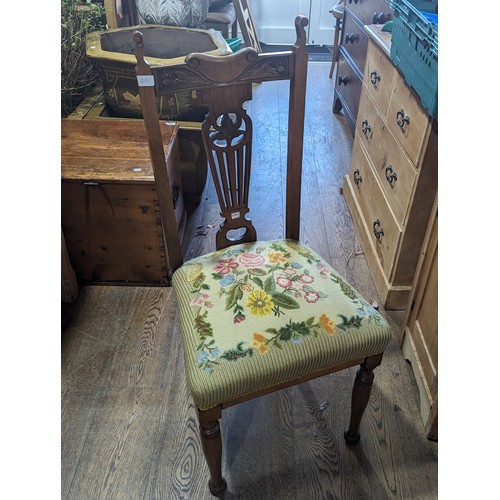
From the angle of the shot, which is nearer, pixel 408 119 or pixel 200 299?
pixel 200 299

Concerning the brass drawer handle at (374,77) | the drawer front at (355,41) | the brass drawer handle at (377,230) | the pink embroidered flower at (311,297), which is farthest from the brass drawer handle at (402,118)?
the drawer front at (355,41)

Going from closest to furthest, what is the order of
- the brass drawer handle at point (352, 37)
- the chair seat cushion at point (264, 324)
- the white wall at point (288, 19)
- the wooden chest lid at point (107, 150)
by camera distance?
1. the chair seat cushion at point (264, 324)
2. the wooden chest lid at point (107, 150)
3. the brass drawer handle at point (352, 37)
4. the white wall at point (288, 19)

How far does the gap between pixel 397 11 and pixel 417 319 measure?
103cm

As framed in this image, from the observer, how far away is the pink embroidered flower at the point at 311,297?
1029 millimetres

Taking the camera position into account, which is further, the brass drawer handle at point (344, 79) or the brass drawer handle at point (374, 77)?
the brass drawer handle at point (344, 79)

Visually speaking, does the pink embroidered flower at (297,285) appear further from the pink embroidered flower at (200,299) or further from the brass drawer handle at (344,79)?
the brass drawer handle at (344,79)

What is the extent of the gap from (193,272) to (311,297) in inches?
12.4

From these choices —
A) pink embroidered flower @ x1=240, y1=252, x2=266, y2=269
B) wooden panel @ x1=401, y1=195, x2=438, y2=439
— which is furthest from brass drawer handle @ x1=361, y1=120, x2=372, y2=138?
pink embroidered flower @ x1=240, y1=252, x2=266, y2=269

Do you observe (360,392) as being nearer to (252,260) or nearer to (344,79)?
(252,260)

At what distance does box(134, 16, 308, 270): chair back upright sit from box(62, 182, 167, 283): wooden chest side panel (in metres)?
0.44

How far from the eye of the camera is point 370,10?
7.70ft

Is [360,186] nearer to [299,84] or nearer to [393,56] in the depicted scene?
[393,56]

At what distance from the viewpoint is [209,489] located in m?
1.15

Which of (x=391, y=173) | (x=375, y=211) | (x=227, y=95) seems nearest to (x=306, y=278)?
(x=227, y=95)
